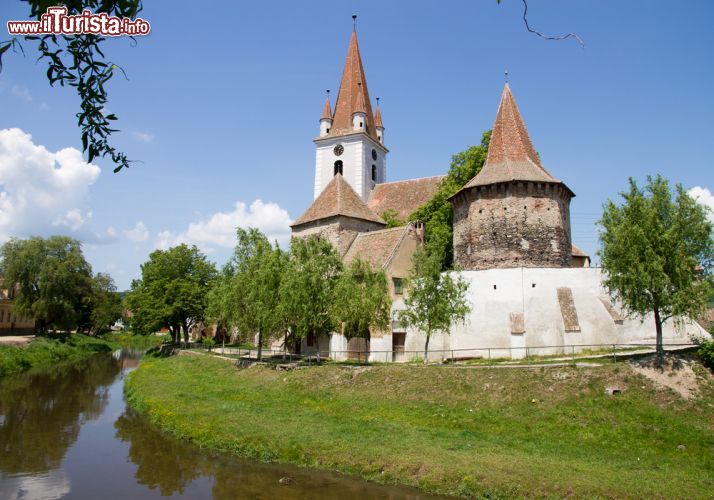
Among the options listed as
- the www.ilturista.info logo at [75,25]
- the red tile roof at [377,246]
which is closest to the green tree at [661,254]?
the red tile roof at [377,246]

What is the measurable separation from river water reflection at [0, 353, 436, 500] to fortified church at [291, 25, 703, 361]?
12.7 m

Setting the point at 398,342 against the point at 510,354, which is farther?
the point at 398,342

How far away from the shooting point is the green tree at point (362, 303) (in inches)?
1027

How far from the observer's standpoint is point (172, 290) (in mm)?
45156

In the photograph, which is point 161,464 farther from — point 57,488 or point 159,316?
point 159,316

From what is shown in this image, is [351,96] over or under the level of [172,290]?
over

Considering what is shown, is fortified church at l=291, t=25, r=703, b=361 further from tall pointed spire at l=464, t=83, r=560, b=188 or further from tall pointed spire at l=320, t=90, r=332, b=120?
tall pointed spire at l=320, t=90, r=332, b=120

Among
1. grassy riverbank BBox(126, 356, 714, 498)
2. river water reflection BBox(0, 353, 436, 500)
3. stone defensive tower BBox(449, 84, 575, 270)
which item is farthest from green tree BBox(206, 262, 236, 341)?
stone defensive tower BBox(449, 84, 575, 270)

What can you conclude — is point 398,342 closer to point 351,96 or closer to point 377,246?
point 377,246

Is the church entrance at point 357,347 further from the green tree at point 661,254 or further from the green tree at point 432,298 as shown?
the green tree at point 661,254

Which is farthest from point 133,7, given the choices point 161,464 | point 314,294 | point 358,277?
point 358,277

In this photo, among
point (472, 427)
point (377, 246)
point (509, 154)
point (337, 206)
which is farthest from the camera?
point (337, 206)

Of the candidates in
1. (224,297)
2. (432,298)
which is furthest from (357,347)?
(224,297)

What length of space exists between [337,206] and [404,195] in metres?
14.1
